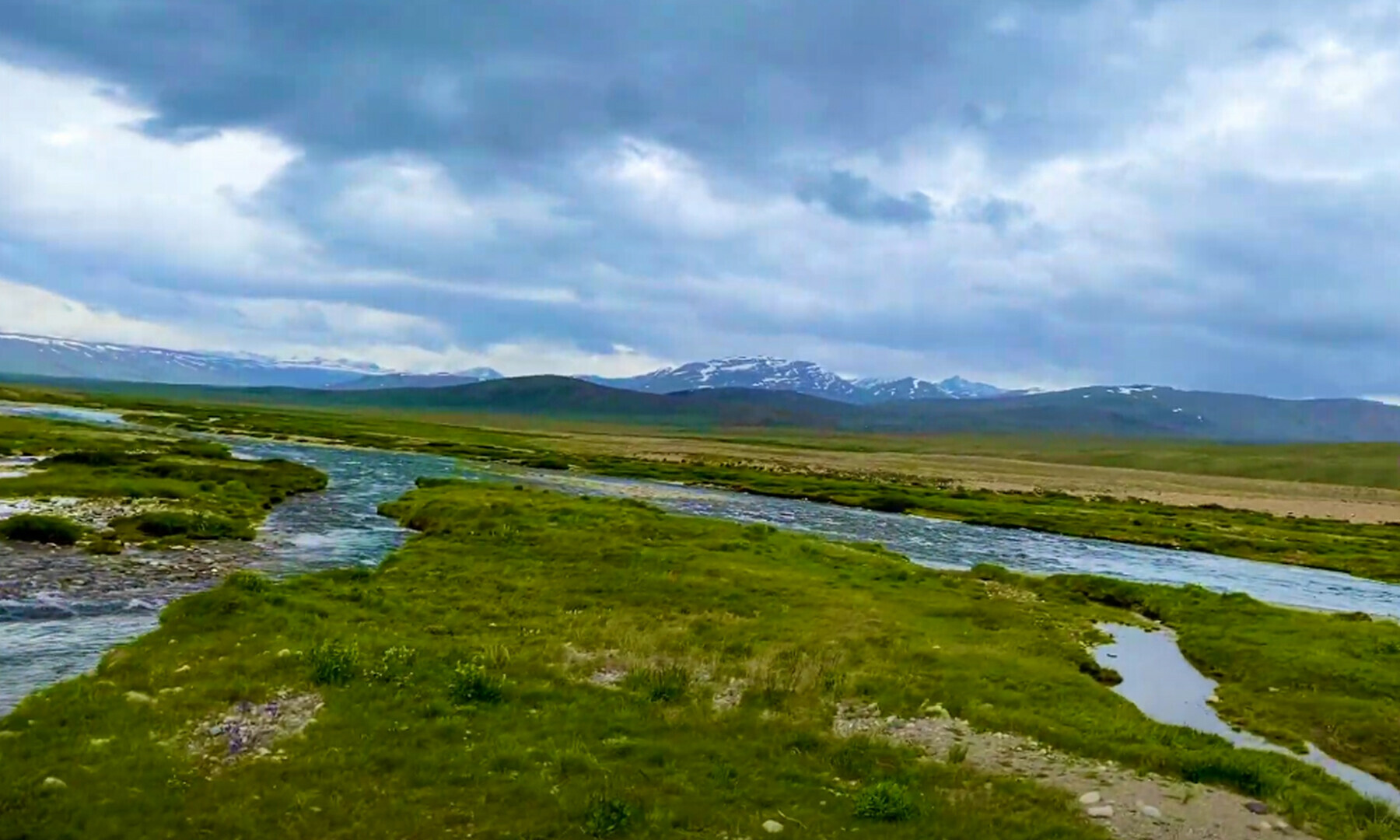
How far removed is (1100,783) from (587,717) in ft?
33.4

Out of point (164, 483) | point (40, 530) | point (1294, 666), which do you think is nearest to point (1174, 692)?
point (1294, 666)

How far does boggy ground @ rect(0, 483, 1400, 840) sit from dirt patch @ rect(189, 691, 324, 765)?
12cm

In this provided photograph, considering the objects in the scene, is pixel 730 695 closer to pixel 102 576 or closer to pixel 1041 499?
pixel 102 576

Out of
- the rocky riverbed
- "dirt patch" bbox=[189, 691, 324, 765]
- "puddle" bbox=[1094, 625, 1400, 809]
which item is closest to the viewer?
"dirt patch" bbox=[189, 691, 324, 765]

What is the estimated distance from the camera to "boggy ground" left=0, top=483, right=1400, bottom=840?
47.6 feet

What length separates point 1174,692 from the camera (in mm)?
27719

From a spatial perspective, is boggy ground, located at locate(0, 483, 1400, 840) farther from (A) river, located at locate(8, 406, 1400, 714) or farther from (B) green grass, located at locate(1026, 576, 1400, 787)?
(A) river, located at locate(8, 406, 1400, 714)

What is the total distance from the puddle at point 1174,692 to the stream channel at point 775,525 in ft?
0.24

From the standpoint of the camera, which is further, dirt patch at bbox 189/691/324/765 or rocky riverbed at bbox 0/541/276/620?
rocky riverbed at bbox 0/541/276/620

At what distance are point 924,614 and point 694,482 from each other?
3171 inches

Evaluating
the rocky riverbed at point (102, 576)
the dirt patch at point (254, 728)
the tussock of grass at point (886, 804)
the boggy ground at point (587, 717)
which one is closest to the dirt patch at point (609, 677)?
the boggy ground at point (587, 717)

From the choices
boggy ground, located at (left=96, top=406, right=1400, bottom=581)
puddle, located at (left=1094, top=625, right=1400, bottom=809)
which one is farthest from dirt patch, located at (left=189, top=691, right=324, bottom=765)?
boggy ground, located at (left=96, top=406, right=1400, bottom=581)

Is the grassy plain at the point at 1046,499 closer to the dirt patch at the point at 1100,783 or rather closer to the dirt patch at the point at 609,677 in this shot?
the dirt patch at the point at 1100,783

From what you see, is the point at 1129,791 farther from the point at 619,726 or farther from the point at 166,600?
the point at 166,600
